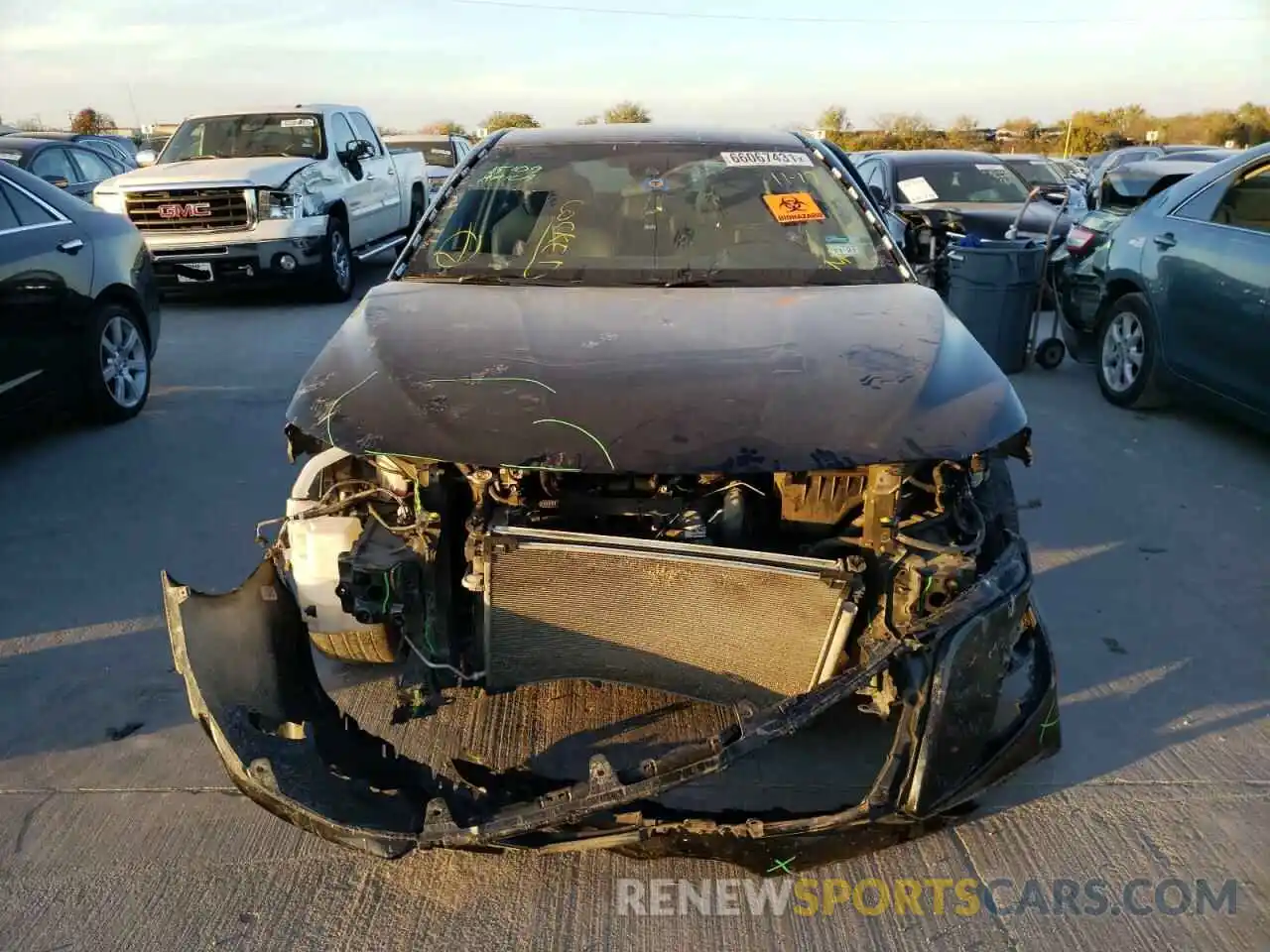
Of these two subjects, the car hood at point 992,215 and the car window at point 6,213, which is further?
the car hood at point 992,215

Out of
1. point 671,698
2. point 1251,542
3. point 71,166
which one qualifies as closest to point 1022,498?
point 1251,542

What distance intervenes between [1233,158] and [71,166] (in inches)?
475

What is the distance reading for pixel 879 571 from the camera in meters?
2.43

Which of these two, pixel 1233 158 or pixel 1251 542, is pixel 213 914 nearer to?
pixel 1251 542

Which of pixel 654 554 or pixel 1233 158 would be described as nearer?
pixel 654 554

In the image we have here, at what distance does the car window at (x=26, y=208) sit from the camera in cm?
519

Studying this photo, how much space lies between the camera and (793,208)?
3.84m

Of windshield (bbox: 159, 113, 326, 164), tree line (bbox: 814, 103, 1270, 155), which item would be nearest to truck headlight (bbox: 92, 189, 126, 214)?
windshield (bbox: 159, 113, 326, 164)

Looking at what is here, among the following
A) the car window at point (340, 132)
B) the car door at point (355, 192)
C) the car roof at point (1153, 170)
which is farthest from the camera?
the car window at point (340, 132)

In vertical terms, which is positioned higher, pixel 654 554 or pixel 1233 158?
pixel 1233 158

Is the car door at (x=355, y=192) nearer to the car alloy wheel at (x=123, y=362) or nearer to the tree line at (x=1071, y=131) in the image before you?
the car alloy wheel at (x=123, y=362)

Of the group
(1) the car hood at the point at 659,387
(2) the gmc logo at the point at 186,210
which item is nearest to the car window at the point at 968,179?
(2) the gmc logo at the point at 186,210

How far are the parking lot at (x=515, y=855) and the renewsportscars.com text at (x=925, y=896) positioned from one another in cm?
3

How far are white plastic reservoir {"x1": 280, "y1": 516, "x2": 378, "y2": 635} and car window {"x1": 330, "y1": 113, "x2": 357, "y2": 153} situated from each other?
882 centimetres
